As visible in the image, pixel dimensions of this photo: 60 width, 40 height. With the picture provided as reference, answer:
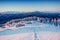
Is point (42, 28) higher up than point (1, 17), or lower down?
lower down

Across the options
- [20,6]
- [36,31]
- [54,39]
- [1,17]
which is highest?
[20,6]

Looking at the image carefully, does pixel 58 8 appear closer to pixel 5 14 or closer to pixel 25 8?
pixel 25 8

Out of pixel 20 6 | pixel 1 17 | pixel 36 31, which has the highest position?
pixel 20 6

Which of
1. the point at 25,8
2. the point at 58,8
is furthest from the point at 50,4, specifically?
the point at 25,8

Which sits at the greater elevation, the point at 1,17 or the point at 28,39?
the point at 1,17

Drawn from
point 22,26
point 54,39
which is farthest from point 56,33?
point 22,26

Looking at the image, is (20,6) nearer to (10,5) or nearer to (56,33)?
(10,5)

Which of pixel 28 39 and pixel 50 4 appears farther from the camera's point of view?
pixel 50 4

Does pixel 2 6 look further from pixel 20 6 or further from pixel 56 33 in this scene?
pixel 56 33
